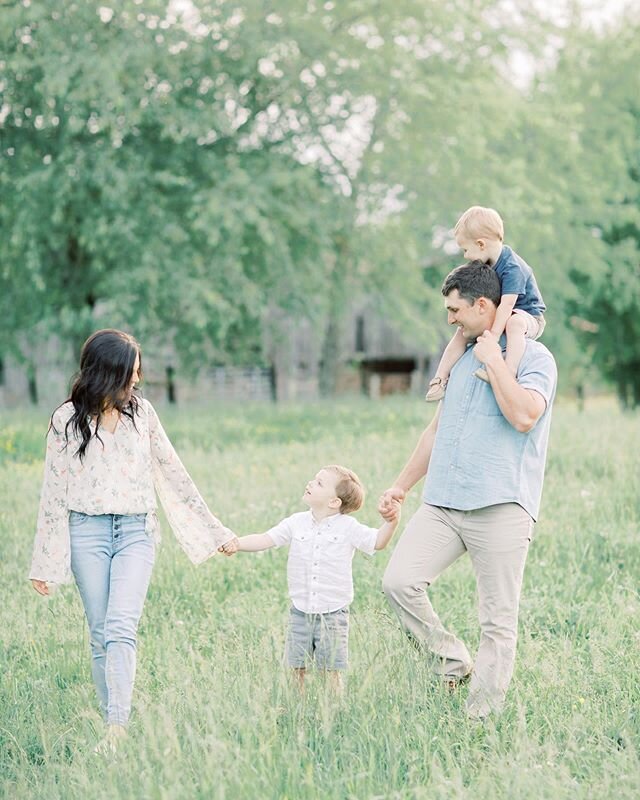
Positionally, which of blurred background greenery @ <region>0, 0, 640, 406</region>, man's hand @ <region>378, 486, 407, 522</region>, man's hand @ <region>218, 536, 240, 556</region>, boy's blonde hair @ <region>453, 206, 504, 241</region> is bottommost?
man's hand @ <region>218, 536, 240, 556</region>

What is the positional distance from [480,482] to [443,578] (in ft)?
9.13

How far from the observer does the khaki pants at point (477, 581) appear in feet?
14.4

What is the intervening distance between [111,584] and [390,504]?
4.38 feet

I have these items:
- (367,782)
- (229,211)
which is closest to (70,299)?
(229,211)

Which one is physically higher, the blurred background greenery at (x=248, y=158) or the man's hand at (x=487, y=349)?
the blurred background greenery at (x=248, y=158)

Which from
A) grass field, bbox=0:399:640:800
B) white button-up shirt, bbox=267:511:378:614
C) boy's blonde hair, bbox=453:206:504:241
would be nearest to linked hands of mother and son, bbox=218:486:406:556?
white button-up shirt, bbox=267:511:378:614

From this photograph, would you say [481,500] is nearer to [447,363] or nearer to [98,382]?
[447,363]

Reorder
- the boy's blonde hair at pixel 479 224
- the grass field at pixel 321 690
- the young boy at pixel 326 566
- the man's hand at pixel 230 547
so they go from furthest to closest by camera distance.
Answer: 1. the man's hand at pixel 230 547
2. the young boy at pixel 326 566
3. the boy's blonde hair at pixel 479 224
4. the grass field at pixel 321 690

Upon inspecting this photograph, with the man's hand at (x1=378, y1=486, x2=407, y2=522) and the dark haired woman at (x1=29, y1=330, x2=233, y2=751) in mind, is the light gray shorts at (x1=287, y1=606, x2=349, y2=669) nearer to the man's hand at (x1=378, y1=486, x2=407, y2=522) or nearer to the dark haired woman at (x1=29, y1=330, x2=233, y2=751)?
the man's hand at (x1=378, y1=486, x2=407, y2=522)

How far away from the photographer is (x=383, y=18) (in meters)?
20.8

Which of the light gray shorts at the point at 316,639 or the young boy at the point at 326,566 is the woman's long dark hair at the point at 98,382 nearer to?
the young boy at the point at 326,566

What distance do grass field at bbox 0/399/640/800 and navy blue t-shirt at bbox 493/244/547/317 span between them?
5.54ft

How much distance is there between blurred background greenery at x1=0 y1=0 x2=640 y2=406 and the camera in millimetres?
18500

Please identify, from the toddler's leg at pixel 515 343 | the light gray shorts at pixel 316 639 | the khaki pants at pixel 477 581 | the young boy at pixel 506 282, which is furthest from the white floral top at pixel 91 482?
the toddler's leg at pixel 515 343
